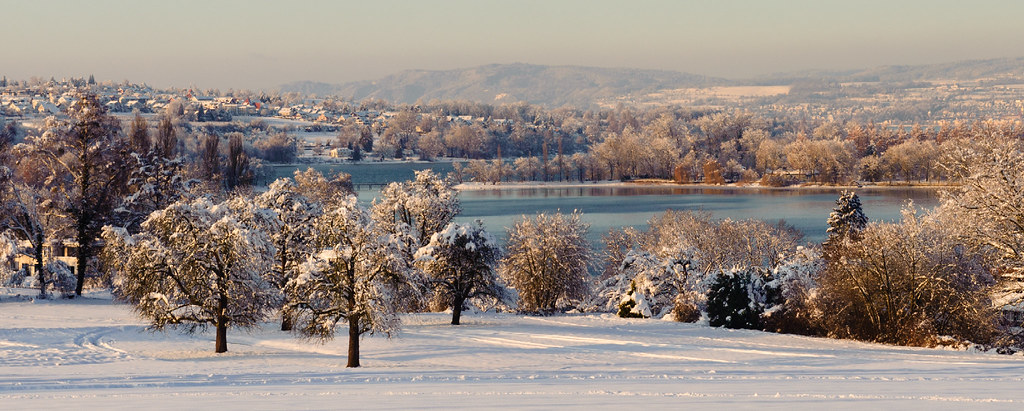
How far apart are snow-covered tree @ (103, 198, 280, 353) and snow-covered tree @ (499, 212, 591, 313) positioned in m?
13.8

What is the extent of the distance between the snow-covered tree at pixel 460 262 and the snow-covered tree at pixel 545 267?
4953 millimetres

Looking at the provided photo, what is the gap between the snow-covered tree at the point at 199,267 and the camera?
2097cm

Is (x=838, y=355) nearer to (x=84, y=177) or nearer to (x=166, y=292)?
(x=166, y=292)

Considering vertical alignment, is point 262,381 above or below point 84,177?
below

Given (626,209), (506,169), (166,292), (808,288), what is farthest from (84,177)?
(506,169)

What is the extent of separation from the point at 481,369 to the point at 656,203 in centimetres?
6766

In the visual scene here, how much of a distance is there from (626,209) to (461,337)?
5607cm

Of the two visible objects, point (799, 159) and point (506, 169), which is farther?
point (506, 169)

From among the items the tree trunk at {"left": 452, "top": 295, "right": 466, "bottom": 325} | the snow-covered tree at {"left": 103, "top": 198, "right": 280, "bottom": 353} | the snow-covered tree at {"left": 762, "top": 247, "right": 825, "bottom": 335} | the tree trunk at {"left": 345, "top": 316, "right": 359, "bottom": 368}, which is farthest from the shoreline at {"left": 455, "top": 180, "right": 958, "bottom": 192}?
the tree trunk at {"left": 345, "top": 316, "right": 359, "bottom": 368}

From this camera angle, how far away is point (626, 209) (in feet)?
261

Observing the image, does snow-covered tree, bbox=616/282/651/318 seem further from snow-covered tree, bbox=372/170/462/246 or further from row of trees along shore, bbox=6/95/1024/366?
snow-covered tree, bbox=372/170/462/246

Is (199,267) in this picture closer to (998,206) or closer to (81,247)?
(81,247)

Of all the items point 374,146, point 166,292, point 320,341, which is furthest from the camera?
point 374,146

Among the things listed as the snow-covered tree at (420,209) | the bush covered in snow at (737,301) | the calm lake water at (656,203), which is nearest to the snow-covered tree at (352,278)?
the snow-covered tree at (420,209)
